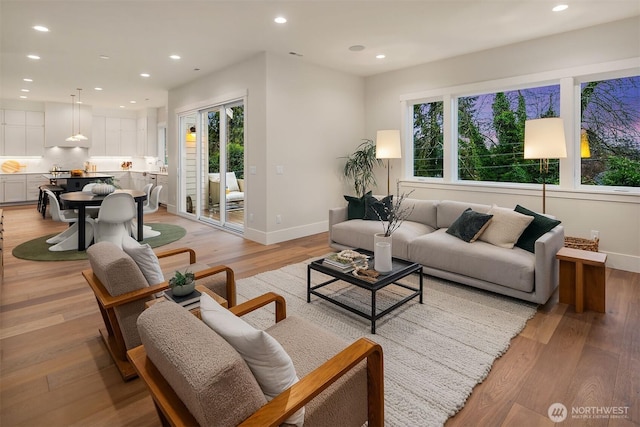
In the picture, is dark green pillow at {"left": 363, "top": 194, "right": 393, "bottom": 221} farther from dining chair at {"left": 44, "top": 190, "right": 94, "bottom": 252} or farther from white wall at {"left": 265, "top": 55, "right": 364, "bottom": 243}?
dining chair at {"left": 44, "top": 190, "right": 94, "bottom": 252}

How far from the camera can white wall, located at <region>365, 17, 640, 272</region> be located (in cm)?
394

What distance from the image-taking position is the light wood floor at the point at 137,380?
5.82 ft

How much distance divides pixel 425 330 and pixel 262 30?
3.78 meters

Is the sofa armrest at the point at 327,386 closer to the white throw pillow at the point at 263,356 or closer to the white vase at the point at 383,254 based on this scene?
the white throw pillow at the point at 263,356

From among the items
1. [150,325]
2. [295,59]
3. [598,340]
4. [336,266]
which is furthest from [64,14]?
[598,340]

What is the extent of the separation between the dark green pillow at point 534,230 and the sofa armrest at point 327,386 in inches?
96.6

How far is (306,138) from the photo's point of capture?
5.68m

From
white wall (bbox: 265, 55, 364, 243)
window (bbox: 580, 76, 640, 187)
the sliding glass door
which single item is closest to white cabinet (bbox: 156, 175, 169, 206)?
the sliding glass door

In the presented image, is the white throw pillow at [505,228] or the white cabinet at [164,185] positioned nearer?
the white throw pillow at [505,228]

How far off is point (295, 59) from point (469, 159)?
3.10 meters

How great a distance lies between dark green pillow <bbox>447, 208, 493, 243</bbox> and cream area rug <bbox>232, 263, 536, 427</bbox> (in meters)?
0.52

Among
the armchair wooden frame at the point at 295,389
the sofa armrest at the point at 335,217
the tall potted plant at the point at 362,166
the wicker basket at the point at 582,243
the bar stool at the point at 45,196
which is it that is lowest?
the armchair wooden frame at the point at 295,389

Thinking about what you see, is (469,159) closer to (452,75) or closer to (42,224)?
(452,75)

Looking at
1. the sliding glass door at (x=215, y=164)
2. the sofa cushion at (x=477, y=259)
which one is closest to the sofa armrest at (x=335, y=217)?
the sofa cushion at (x=477, y=259)
